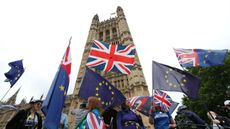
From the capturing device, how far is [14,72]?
39.8 feet

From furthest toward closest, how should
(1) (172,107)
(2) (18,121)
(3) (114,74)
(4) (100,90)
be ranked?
(3) (114,74) → (1) (172,107) → (4) (100,90) → (2) (18,121)

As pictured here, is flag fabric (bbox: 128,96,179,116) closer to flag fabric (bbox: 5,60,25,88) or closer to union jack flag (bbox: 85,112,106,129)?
union jack flag (bbox: 85,112,106,129)

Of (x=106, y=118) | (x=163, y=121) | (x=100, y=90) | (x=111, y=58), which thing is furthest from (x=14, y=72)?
(x=163, y=121)

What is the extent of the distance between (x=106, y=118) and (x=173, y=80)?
150 inches

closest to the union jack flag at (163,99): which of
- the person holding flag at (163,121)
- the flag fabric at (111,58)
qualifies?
the flag fabric at (111,58)

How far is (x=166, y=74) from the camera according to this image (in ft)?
24.1

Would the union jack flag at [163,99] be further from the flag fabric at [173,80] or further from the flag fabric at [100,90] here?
the flag fabric at [100,90]

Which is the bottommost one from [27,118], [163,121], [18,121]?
[163,121]

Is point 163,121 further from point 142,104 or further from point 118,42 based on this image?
point 118,42

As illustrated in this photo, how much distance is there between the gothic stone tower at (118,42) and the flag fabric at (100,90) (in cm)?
2184

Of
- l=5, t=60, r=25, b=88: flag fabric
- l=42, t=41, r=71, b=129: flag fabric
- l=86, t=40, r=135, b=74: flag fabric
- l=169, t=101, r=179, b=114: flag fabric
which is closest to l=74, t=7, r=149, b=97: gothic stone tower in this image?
l=169, t=101, r=179, b=114: flag fabric

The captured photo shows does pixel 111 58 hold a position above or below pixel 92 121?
above

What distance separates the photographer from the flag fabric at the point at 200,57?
7.83 m

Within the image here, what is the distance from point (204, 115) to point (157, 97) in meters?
6.89
